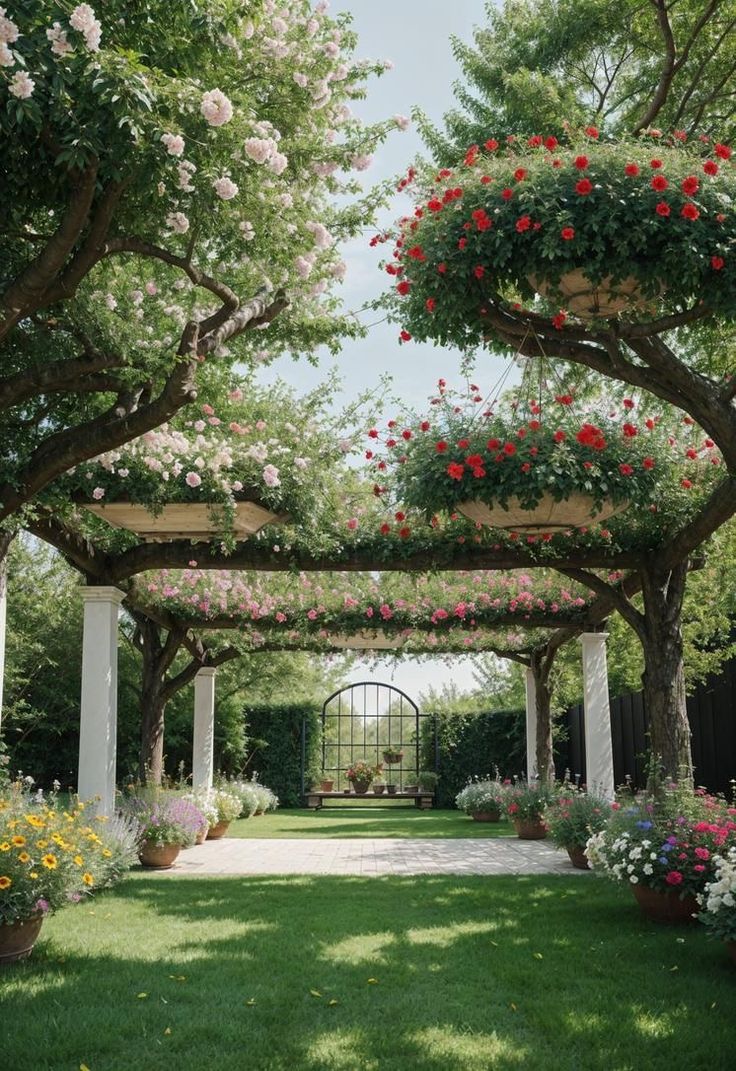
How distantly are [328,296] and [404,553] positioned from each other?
2.53 meters

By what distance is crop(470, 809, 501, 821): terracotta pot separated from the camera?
1502 centimetres

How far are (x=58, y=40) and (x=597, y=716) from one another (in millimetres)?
9620

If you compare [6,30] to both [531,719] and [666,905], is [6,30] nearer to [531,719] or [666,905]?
[666,905]

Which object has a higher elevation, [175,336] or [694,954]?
[175,336]

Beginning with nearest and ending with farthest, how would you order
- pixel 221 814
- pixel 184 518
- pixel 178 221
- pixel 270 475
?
Result: pixel 178 221, pixel 270 475, pixel 184 518, pixel 221 814

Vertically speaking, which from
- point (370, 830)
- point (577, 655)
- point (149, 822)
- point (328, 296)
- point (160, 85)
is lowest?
point (370, 830)

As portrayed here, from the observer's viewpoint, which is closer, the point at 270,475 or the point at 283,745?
the point at 270,475

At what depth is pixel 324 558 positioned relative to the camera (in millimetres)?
8531

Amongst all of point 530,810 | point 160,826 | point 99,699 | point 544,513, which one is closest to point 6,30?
point 544,513

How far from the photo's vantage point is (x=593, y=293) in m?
3.69

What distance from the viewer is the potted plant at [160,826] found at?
29.6ft

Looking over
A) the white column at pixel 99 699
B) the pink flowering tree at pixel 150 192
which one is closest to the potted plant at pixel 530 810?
the white column at pixel 99 699

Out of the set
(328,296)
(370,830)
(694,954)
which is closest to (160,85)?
(328,296)

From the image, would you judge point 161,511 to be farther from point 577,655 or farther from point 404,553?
point 577,655
